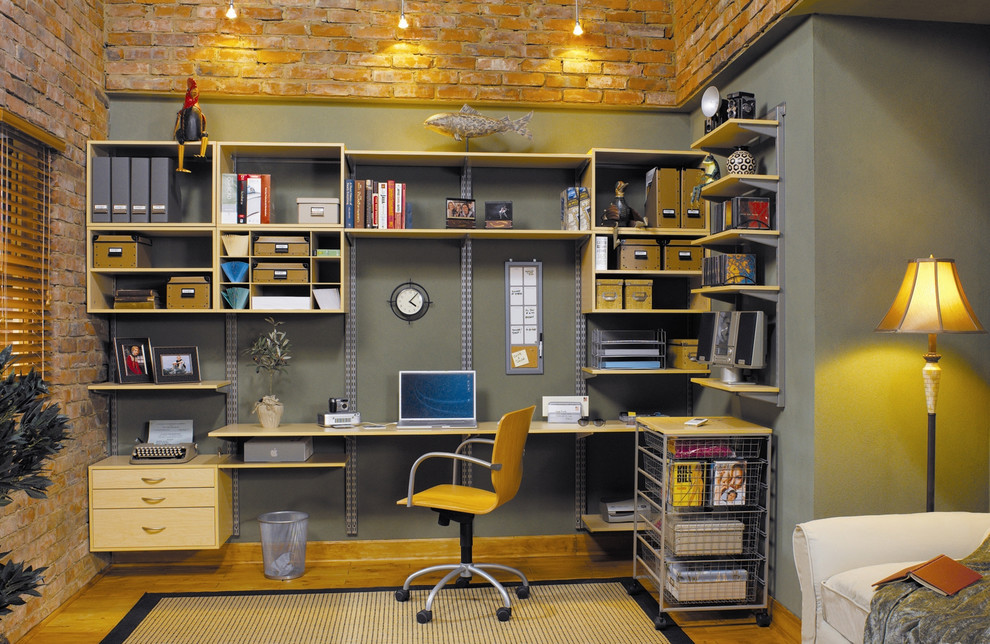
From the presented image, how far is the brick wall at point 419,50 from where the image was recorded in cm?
411

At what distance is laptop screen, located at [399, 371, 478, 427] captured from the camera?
4105mm

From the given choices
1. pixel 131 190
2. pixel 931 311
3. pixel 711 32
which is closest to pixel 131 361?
pixel 131 190

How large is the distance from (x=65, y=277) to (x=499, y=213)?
227 cm

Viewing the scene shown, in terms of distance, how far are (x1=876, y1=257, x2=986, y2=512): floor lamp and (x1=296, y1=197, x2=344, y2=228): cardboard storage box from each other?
2713mm

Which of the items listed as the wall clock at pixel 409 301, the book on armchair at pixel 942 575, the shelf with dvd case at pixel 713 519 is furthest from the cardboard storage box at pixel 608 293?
the book on armchair at pixel 942 575

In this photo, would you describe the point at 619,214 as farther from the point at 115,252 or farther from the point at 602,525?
the point at 115,252

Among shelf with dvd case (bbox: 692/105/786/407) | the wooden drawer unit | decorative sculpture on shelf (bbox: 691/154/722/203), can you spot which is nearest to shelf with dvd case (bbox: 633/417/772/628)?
shelf with dvd case (bbox: 692/105/786/407)

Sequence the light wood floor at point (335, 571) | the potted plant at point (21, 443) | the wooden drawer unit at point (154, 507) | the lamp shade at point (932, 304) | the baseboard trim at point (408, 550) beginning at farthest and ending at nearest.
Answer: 1. the baseboard trim at point (408, 550)
2. the wooden drawer unit at point (154, 507)
3. the light wood floor at point (335, 571)
4. the lamp shade at point (932, 304)
5. the potted plant at point (21, 443)

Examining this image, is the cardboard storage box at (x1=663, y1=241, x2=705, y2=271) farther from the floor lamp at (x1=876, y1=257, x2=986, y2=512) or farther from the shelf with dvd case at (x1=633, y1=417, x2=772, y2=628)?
the floor lamp at (x1=876, y1=257, x2=986, y2=512)

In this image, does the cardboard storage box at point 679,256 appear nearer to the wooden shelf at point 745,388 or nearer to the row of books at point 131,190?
the wooden shelf at point 745,388

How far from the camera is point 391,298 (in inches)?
170

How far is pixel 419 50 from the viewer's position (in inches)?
165

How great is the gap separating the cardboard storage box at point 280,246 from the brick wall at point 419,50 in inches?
34.3

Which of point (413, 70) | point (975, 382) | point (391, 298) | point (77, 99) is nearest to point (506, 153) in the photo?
point (413, 70)
